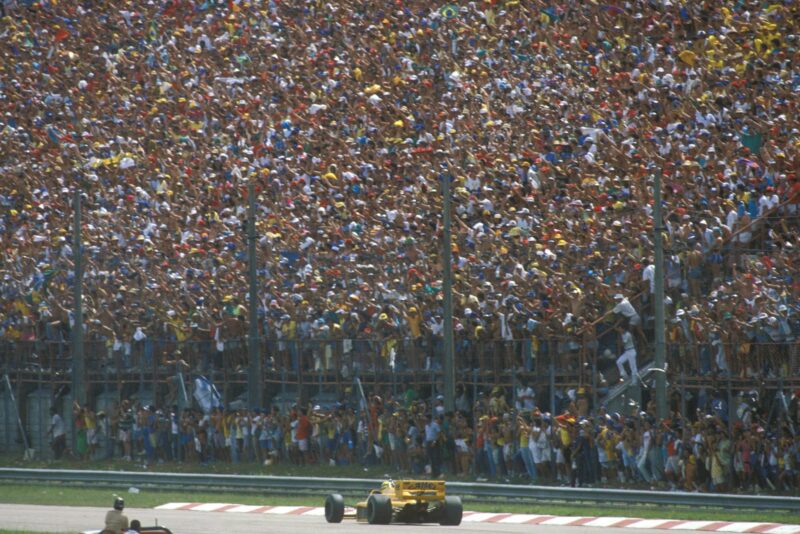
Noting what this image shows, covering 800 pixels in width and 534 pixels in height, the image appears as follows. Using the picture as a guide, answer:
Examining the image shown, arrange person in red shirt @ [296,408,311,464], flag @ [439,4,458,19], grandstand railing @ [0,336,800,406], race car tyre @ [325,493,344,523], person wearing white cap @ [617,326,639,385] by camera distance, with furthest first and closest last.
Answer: flag @ [439,4,458,19]
person in red shirt @ [296,408,311,464]
person wearing white cap @ [617,326,639,385]
grandstand railing @ [0,336,800,406]
race car tyre @ [325,493,344,523]

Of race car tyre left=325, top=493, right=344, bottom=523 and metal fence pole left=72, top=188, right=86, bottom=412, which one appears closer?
race car tyre left=325, top=493, right=344, bottom=523

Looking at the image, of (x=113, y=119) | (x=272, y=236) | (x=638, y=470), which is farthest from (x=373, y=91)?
(x=638, y=470)

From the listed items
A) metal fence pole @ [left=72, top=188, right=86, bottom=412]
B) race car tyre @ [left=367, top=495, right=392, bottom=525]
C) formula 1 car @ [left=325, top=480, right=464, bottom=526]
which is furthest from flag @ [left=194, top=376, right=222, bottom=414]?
race car tyre @ [left=367, top=495, right=392, bottom=525]

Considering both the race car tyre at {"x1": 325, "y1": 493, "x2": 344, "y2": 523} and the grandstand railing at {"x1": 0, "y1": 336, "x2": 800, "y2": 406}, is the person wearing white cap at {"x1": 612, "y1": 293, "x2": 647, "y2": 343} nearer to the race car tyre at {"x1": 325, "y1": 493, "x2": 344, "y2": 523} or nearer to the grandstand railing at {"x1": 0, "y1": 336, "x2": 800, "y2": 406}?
the grandstand railing at {"x1": 0, "y1": 336, "x2": 800, "y2": 406}

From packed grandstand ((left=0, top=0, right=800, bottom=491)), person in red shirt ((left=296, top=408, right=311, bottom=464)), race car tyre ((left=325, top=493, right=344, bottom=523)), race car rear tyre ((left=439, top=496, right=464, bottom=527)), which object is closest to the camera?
race car rear tyre ((left=439, top=496, right=464, bottom=527))

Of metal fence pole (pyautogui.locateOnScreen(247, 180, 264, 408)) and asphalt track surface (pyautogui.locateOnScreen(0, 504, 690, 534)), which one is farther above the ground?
metal fence pole (pyautogui.locateOnScreen(247, 180, 264, 408))

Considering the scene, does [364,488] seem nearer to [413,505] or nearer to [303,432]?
[413,505]

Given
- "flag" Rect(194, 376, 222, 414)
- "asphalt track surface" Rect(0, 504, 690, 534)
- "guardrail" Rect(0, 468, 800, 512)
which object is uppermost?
"flag" Rect(194, 376, 222, 414)
